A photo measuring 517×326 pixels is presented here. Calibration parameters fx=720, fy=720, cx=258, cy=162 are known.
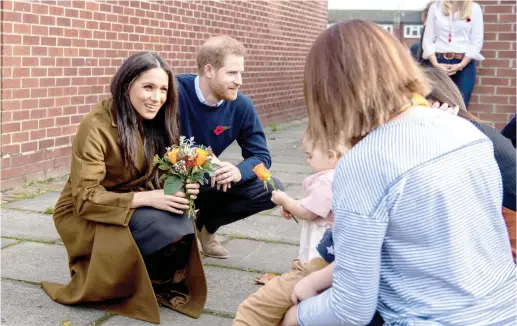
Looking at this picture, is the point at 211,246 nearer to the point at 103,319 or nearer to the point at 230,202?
the point at 230,202

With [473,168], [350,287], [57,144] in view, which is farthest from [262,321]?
[57,144]

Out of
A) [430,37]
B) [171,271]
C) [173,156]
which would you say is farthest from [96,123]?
[430,37]

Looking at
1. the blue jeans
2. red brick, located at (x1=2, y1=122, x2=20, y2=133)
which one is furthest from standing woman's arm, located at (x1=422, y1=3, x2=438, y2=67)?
red brick, located at (x1=2, y1=122, x2=20, y2=133)

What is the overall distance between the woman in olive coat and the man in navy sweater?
57 centimetres

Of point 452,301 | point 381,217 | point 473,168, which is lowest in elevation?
point 452,301

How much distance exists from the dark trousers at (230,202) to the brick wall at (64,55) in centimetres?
273

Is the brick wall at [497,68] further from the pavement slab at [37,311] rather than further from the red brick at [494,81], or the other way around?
the pavement slab at [37,311]

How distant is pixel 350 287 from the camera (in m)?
2.12

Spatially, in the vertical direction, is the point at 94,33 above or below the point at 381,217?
above

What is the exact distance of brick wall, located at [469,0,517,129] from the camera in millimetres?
7949

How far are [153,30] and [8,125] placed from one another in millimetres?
2947

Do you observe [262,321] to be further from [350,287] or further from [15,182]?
[15,182]

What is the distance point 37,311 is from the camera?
3.89 meters

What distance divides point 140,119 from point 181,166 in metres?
0.42
